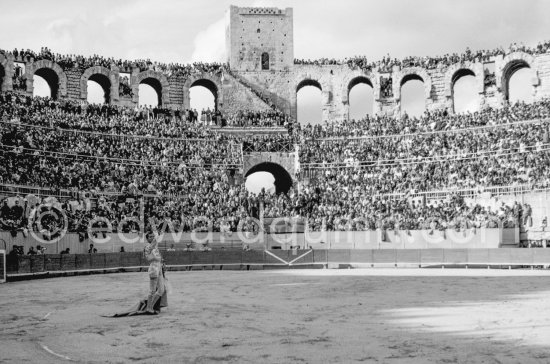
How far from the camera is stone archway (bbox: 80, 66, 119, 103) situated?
5922 centimetres

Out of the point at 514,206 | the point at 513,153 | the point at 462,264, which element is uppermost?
the point at 513,153

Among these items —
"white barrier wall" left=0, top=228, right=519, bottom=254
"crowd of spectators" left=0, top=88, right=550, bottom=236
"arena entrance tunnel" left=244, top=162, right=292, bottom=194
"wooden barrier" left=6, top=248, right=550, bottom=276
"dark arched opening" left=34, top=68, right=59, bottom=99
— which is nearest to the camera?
"wooden barrier" left=6, top=248, right=550, bottom=276

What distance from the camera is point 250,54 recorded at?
2544 inches

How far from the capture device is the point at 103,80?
6122 cm

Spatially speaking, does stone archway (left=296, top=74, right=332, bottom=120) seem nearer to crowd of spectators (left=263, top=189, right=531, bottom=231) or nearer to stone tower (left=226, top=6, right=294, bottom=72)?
stone tower (left=226, top=6, right=294, bottom=72)

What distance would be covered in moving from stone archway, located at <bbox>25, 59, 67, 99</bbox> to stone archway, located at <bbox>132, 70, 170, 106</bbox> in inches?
218

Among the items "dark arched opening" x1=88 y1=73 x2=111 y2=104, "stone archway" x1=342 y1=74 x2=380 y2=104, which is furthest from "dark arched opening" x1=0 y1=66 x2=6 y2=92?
"stone archway" x1=342 y1=74 x2=380 y2=104

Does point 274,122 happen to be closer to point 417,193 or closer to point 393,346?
point 417,193

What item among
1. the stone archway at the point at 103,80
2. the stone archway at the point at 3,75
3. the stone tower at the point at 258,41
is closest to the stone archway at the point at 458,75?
the stone tower at the point at 258,41

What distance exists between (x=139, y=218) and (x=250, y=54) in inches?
1002

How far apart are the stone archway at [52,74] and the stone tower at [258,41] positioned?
14.0 metres

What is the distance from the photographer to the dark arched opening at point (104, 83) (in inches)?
2383

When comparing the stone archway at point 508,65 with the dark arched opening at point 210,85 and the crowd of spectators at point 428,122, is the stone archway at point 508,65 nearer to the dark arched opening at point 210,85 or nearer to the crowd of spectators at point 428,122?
the crowd of spectators at point 428,122

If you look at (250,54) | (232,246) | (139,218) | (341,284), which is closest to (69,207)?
(139,218)
